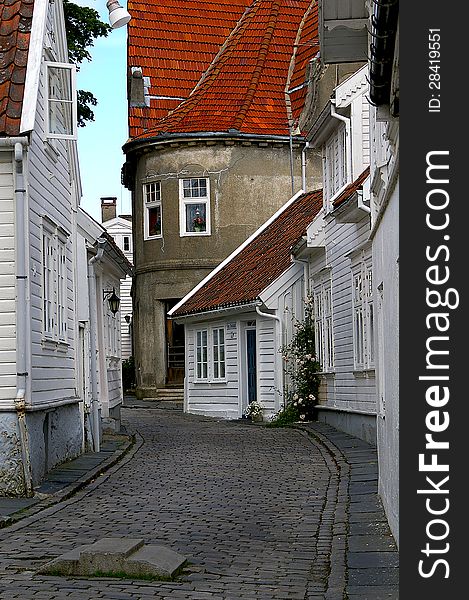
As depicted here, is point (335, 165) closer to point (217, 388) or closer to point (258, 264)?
point (258, 264)

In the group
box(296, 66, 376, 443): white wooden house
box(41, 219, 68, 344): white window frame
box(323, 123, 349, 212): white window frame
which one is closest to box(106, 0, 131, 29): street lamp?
box(41, 219, 68, 344): white window frame

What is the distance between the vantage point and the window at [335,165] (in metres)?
21.2

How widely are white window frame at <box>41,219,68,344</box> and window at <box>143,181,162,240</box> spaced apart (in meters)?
17.6

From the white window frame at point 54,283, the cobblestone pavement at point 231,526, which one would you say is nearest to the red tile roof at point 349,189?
the cobblestone pavement at point 231,526

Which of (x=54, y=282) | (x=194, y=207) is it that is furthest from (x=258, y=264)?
(x=54, y=282)

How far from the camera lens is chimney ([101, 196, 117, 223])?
6538cm

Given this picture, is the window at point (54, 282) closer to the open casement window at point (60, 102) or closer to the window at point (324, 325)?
the open casement window at point (60, 102)

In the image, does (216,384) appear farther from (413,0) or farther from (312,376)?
(413,0)

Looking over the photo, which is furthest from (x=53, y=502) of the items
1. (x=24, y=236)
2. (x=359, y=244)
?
(x=359, y=244)

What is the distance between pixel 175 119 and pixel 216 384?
945 cm

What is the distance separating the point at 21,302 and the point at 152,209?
2212cm

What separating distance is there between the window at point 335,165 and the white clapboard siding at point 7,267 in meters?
8.63

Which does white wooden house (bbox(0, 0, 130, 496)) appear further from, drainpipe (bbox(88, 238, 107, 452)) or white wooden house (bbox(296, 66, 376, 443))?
white wooden house (bbox(296, 66, 376, 443))

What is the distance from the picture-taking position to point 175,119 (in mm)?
34906
